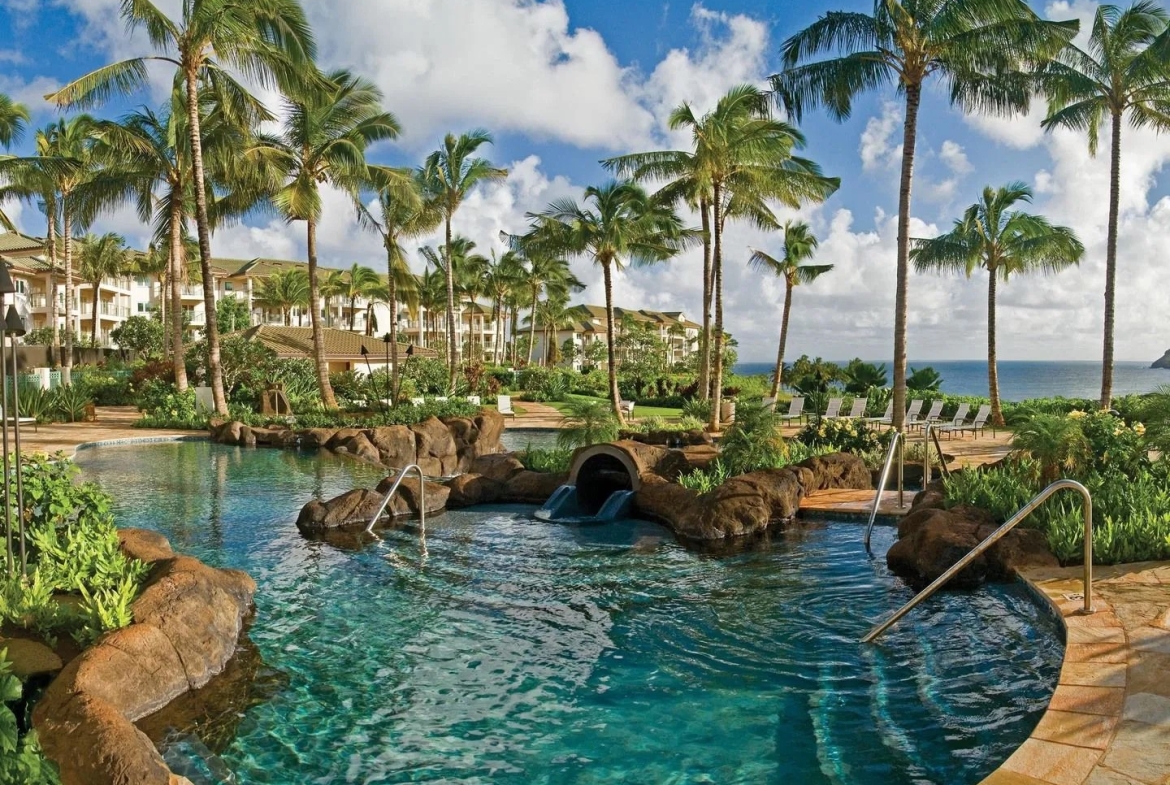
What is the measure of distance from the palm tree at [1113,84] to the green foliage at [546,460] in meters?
12.4

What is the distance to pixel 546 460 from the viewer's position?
16422mm

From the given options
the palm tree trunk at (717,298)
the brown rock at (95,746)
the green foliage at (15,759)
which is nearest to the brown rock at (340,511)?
the brown rock at (95,746)

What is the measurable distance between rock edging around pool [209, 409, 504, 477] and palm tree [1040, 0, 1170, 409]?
14.4 m

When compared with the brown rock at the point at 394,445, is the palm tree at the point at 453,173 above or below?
above

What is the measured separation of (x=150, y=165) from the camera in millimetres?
27672

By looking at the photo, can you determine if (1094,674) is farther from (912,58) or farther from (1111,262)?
(1111,262)

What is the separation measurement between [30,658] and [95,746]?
4.87ft

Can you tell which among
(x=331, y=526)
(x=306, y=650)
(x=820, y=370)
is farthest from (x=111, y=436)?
(x=820, y=370)

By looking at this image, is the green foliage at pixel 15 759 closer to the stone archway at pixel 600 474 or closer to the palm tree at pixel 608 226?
the stone archway at pixel 600 474

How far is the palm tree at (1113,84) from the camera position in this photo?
62.7ft

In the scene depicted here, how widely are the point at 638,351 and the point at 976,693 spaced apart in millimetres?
57423

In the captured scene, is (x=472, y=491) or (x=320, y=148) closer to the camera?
(x=472, y=491)

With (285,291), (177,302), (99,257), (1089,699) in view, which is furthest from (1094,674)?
(285,291)

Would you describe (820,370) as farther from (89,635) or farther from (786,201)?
(89,635)
